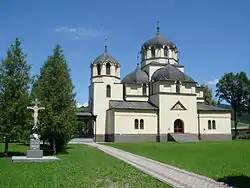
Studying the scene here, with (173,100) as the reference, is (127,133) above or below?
below

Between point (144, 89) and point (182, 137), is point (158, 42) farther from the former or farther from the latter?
point (182, 137)

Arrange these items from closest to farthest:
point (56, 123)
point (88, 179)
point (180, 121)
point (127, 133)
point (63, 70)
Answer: point (88, 179)
point (56, 123)
point (63, 70)
point (127, 133)
point (180, 121)

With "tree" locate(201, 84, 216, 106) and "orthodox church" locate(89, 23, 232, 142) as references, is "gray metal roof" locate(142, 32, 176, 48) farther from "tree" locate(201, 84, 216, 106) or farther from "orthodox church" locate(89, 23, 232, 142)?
"tree" locate(201, 84, 216, 106)

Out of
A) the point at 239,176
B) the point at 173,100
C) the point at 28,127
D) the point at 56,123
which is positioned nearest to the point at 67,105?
the point at 56,123

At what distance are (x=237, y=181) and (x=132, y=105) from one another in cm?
3350

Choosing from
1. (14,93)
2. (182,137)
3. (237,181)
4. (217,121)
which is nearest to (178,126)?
(182,137)

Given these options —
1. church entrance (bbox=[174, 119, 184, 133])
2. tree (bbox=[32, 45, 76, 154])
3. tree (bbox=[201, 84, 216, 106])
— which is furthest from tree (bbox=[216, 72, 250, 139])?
tree (bbox=[32, 45, 76, 154])

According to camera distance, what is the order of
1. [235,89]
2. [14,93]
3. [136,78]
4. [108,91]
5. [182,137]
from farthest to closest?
[235,89] → [136,78] → [108,91] → [182,137] → [14,93]

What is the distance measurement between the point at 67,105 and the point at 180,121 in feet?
83.0

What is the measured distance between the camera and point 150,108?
4441 cm

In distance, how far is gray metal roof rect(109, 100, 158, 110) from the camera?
4352 centimetres

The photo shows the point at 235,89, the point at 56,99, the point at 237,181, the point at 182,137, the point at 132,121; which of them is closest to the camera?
the point at 237,181

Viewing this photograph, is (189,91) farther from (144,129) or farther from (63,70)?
(63,70)

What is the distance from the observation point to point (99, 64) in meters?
47.5
